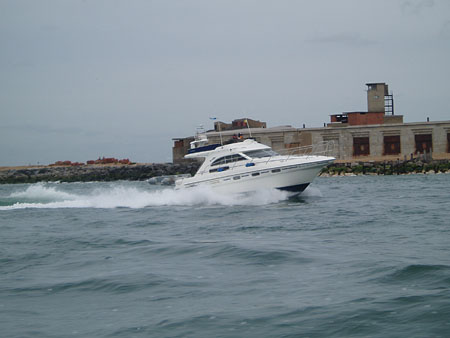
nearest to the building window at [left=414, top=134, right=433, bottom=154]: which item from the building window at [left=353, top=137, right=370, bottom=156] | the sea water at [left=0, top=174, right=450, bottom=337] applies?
the building window at [left=353, top=137, right=370, bottom=156]

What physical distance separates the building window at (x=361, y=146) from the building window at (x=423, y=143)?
402 centimetres

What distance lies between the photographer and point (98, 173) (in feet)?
195

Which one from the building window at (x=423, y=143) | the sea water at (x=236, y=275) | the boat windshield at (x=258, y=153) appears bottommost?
the sea water at (x=236, y=275)

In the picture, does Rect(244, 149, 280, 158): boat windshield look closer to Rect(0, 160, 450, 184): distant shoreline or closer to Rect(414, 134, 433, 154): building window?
Rect(0, 160, 450, 184): distant shoreline

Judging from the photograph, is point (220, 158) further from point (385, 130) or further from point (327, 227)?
point (385, 130)

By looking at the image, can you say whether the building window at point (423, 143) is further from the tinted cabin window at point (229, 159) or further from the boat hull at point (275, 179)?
the tinted cabin window at point (229, 159)

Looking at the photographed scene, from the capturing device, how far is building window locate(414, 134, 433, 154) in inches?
1852

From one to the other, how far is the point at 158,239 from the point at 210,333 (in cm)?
674

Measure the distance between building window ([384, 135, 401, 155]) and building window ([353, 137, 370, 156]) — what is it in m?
1.48

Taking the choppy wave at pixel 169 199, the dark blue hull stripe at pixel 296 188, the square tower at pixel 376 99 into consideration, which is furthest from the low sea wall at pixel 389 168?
the dark blue hull stripe at pixel 296 188

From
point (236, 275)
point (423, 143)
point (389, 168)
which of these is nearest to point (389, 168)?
point (389, 168)

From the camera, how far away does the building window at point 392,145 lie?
4766 centimetres

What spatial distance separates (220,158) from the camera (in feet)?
67.8

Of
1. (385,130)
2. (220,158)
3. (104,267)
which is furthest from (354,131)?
(104,267)
